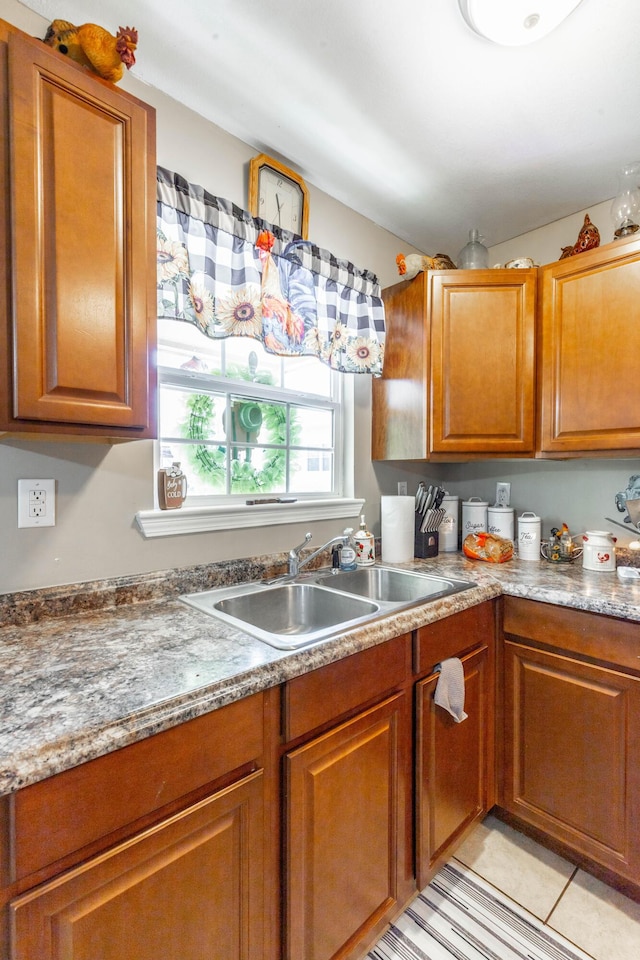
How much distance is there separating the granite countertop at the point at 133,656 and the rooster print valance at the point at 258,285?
86cm

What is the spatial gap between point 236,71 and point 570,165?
1.35 metres

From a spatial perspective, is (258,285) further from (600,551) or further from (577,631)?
(600,551)

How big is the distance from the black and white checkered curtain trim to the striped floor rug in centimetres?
221

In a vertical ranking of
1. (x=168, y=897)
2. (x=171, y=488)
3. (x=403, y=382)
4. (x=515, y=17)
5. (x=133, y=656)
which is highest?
(x=515, y=17)

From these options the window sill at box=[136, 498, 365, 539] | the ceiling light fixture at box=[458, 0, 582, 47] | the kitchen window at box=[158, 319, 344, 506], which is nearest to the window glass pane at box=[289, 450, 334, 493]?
the kitchen window at box=[158, 319, 344, 506]

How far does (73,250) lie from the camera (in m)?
0.97

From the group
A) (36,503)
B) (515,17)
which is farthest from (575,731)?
(515,17)

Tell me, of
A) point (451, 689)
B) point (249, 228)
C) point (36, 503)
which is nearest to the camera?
point (36, 503)

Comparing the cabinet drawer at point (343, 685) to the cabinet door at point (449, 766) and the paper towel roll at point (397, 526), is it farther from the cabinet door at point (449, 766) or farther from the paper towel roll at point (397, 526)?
the paper towel roll at point (397, 526)

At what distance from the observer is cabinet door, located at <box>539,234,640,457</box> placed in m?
1.69

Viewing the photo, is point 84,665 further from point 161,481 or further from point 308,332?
point 308,332

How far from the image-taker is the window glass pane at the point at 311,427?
1.96 meters

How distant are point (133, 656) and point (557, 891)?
1.57 metres

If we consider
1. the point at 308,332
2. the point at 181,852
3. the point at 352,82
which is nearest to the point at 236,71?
the point at 352,82
